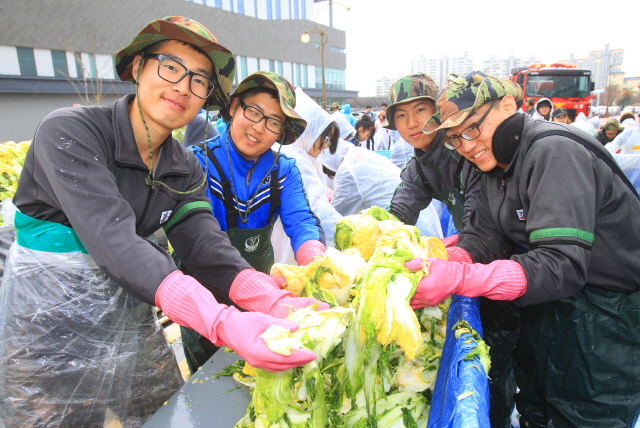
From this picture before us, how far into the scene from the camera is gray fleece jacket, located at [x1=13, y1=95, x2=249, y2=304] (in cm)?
133

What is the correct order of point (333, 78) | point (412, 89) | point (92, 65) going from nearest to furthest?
point (412, 89) < point (92, 65) < point (333, 78)

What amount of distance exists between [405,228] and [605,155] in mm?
920

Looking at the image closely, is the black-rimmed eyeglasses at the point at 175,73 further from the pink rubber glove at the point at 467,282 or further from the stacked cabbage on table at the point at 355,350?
the pink rubber glove at the point at 467,282

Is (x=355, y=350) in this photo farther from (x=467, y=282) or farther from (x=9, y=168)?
(x=9, y=168)

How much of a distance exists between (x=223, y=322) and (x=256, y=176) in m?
1.35

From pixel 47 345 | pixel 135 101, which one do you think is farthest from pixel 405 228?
pixel 47 345

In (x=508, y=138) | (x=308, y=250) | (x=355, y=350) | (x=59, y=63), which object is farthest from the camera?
(x=59, y=63)

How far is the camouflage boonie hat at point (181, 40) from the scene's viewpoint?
1.63m

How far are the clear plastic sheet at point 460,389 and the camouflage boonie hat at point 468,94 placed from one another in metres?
0.90

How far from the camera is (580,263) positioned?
5.17 feet

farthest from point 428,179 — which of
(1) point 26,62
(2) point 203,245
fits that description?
(1) point 26,62

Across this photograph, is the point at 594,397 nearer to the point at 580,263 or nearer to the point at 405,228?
the point at 580,263

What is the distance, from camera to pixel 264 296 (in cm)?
161

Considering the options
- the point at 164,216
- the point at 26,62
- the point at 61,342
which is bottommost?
the point at 61,342
